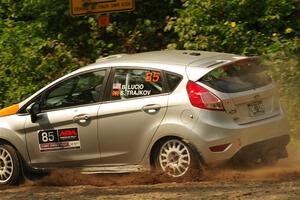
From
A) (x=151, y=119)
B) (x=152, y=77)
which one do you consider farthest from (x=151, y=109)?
(x=152, y=77)

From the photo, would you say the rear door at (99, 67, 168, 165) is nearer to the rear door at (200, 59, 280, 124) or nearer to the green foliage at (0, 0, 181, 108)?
the rear door at (200, 59, 280, 124)

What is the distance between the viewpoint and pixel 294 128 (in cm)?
990

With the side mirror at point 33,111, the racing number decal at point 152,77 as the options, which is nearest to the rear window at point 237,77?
the racing number decal at point 152,77

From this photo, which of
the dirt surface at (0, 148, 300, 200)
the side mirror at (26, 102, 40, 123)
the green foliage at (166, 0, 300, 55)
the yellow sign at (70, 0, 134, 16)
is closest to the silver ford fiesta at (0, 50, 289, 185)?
the side mirror at (26, 102, 40, 123)

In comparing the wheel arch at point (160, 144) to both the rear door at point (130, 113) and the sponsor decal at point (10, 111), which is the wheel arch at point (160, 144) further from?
the sponsor decal at point (10, 111)

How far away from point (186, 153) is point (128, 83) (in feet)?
4.00

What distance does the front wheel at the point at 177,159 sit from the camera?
7.36 metres

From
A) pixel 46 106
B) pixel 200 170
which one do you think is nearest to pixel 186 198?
pixel 200 170

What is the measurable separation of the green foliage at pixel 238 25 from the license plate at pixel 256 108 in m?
3.76

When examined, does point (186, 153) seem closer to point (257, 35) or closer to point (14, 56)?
point (257, 35)

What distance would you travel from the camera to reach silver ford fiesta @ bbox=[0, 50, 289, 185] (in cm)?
736

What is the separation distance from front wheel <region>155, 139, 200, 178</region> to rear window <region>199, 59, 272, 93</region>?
0.80 m

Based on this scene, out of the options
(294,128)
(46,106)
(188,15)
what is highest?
(188,15)

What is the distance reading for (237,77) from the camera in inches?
306
